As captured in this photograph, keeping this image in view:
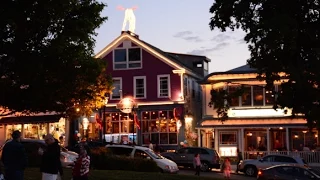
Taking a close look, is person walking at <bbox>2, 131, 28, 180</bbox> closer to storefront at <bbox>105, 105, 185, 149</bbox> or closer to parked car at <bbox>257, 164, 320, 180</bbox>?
parked car at <bbox>257, 164, 320, 180</bbox>

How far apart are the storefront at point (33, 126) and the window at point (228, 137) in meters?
14.7

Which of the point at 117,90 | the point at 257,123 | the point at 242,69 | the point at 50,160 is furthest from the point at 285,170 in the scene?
the point at 117,90

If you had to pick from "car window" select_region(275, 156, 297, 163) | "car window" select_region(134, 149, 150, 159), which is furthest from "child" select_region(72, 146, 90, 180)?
"car window" select_region(275, 156, 297, 163)

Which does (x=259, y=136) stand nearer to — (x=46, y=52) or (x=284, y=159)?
(x=284, y=159)

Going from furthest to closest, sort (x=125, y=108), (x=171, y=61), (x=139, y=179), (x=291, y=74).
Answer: (x=171, y=61) < (x=125, y=108) < (x=139, y=179) < (x=291, y=74)

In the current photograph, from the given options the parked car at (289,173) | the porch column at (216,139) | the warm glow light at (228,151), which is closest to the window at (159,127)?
the porch column at (216,139)

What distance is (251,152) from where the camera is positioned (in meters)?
43.0

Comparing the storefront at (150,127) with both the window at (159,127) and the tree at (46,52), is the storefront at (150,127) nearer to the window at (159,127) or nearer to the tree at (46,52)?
the window at (159,127)

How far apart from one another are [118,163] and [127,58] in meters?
24.4

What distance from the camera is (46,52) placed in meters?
18.8

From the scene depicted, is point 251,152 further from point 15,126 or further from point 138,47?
point 15,126

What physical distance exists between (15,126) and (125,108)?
15.9 metres

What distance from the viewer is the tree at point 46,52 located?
60.2ft

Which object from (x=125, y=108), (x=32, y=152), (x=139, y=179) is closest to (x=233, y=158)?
(x=125, y=108)
